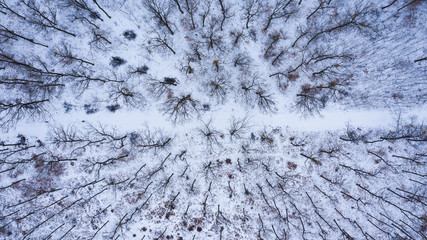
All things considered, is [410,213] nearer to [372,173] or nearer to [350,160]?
[372,173]

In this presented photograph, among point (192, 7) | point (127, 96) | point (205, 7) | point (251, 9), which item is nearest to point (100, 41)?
point (127, 96)

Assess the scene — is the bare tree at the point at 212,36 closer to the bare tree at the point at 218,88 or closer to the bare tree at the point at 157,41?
the bare tree at the point at 218,88

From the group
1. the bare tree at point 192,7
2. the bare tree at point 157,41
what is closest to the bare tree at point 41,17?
the bare tree at point 157,41

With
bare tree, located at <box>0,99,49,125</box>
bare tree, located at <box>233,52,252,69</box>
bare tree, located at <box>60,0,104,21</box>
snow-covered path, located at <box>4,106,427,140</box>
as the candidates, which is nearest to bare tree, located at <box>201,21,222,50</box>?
bare tree, located at <box>233,52,252,69</box>

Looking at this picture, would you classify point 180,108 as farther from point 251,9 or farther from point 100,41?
point 251,9

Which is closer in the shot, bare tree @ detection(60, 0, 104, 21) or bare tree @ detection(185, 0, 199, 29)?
bare tree @ detection(60, 0, 104, 21)

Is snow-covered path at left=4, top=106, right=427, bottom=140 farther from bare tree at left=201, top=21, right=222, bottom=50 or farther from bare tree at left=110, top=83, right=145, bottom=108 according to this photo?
bare tree at left=201, top=21, right=222, bottom=50
